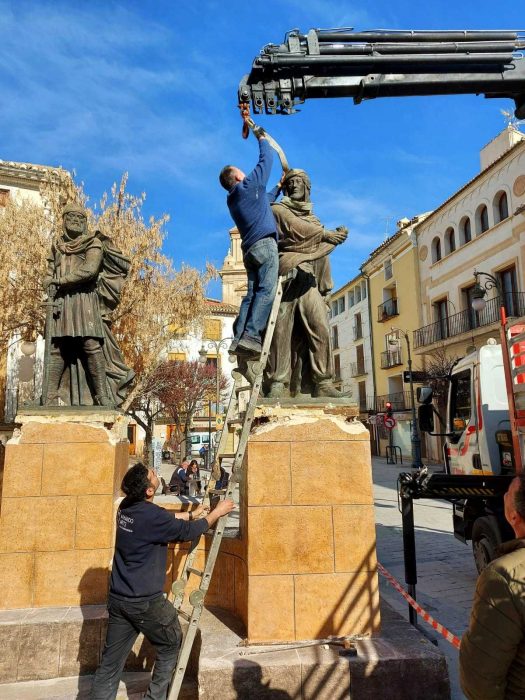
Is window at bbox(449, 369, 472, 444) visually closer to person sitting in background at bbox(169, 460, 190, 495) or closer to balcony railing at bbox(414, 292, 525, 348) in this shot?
person sitting in background at bbox(169, 460, 190, 495)

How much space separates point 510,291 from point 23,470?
23914mm

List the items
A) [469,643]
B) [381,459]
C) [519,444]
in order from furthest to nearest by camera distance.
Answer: [381,459]
[519,444]
[469,643]

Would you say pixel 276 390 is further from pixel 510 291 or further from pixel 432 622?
pixel 510 291

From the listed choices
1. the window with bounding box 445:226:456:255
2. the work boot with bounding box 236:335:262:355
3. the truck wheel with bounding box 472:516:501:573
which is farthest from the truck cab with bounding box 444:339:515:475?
the window with bounding box 445:226:456:255

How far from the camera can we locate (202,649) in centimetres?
326

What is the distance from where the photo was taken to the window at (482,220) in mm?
25344

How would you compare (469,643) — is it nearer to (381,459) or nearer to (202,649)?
(202,649)

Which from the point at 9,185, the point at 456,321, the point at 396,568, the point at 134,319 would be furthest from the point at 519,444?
the point at 9,185

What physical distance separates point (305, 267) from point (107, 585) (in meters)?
2.97

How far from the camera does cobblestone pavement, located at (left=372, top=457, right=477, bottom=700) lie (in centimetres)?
555

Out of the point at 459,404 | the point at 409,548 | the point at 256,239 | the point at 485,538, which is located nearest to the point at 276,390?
the point at 256,239

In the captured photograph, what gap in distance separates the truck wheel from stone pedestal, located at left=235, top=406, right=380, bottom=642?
320 centimetres

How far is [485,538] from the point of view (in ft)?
20.5

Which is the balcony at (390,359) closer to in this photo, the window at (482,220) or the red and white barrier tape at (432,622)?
the window at (482,220)
